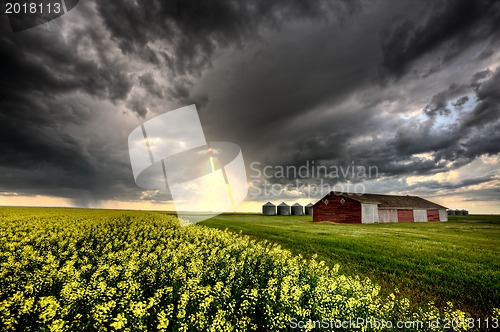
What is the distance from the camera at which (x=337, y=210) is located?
51219mm

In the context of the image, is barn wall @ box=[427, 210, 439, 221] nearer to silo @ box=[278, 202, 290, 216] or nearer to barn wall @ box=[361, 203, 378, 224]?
barn wall @ box=[361, 203, 378, 224]

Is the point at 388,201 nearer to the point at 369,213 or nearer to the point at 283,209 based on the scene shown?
the point at 369,213

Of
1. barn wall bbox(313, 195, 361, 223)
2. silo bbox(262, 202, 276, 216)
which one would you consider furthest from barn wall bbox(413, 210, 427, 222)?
silo bbox(262, 202, 276, 216)

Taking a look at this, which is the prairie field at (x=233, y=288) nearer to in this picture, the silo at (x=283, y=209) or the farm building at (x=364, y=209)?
the farm building at (x=364, y=209)

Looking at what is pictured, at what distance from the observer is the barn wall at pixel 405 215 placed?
187 feet

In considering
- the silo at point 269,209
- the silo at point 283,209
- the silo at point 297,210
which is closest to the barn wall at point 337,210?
the silo at point 283,209

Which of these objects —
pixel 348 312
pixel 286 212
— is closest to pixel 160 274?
pixel 348 312

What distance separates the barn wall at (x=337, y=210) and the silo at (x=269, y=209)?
36997 mm

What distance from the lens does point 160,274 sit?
9.87m

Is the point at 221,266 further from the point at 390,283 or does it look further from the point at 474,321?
the point at 474,321

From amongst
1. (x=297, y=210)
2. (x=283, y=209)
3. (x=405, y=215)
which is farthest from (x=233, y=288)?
(x=297, y=210)

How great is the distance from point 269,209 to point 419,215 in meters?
44.6

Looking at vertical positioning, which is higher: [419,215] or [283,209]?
[283,209]
